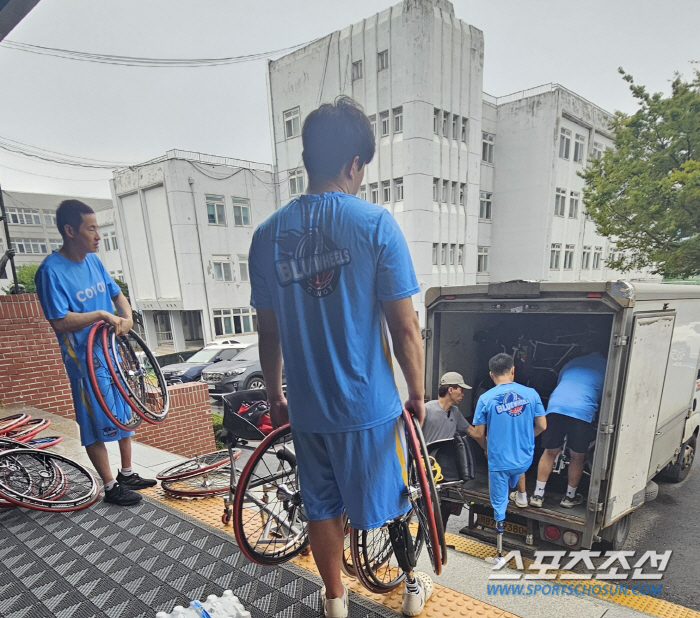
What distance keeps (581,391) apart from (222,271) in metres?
21.8

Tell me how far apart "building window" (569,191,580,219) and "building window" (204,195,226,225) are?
63.9 ft

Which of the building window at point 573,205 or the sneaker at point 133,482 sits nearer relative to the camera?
the sneaker at point 133,482

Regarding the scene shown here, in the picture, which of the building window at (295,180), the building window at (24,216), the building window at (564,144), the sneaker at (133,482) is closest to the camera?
the sneaker at (133,482)

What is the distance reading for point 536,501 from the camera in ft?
12.6

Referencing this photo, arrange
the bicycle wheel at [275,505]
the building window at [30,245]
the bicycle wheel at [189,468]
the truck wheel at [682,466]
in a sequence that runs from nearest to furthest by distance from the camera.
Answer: the bicycle wheel at [275,505], the bicycle wheel at [189,468], the truck wheel at [682,466], the building window at [30,245]

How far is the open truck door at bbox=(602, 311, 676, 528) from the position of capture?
11.2ft

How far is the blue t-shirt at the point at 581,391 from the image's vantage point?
3.73 m

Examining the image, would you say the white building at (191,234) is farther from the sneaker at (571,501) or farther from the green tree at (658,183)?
the sneaker at (571,501)

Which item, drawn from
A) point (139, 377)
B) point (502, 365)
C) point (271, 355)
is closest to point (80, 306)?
point (139, 377)

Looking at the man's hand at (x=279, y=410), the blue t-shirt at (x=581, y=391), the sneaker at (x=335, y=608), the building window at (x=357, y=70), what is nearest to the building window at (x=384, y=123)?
the building window at (x=357, y=70)

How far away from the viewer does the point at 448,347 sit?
4.90 meters

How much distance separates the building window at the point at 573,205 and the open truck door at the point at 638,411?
21.5 metres

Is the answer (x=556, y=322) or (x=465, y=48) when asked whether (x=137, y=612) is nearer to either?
(x=556, y=322)

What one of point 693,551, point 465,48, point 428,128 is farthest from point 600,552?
point 465,48
